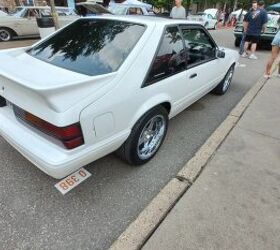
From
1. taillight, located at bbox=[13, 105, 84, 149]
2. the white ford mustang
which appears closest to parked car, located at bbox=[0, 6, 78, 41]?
the white ford mustang

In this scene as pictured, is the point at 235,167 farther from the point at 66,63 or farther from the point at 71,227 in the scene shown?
the point at 66,63

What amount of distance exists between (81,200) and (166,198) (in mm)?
821

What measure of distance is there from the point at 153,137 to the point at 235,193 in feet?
3.55

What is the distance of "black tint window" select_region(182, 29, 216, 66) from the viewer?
331 cm

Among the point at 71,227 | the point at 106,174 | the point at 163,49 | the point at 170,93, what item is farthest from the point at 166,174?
the point at 163,49

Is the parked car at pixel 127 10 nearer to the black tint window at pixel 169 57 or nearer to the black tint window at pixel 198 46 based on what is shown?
the black tint window at pixel 198 46

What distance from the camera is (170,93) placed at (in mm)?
2867

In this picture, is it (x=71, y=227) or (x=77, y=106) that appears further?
(x=71, y=227)

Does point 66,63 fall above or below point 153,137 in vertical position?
above

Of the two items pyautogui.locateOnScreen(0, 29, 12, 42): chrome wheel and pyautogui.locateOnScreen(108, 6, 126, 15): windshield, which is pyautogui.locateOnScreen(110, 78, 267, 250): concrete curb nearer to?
pyautogui.locateOnScreen(0, 29, 12, 42): chrome wheel

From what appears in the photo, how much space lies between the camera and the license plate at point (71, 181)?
8.21 ft

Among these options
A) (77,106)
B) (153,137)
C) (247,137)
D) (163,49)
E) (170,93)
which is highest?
(163,49)

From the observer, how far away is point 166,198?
7.92 ft

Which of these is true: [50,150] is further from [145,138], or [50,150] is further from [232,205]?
[232,205]
